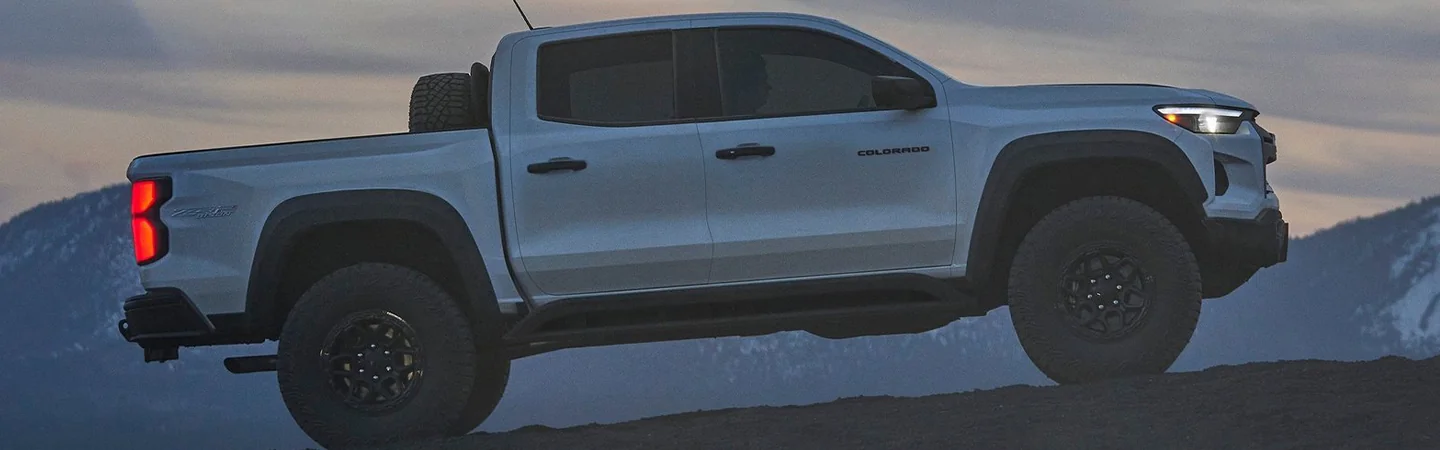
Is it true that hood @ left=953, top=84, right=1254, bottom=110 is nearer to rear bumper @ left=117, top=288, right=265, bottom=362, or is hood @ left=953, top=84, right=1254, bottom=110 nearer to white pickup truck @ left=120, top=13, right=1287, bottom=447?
white pickup truck @ left=120, top=13, right=1287, bottom=447

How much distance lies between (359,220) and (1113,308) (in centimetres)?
390

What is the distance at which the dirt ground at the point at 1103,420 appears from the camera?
24.5 feet

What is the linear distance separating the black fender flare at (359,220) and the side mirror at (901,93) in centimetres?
216

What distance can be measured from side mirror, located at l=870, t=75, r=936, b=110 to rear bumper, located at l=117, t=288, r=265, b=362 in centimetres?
348

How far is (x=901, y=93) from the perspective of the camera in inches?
318

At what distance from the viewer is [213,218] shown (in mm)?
8445

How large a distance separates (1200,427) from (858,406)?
185 centimetres

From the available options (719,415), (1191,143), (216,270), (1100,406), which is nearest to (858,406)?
(719,415)

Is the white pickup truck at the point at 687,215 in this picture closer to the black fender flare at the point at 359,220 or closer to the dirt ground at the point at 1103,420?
the black fender flare at the point at 359,220

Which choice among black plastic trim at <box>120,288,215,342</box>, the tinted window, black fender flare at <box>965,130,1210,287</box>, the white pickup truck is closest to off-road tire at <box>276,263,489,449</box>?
the white pickup truck

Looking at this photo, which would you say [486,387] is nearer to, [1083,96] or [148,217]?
[148,217]

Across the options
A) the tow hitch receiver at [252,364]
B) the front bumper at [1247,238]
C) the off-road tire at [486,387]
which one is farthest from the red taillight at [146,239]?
the front bumper at [1247,238]

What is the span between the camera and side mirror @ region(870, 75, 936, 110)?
797cm

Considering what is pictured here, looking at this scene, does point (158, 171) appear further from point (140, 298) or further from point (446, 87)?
point (446, 87)
